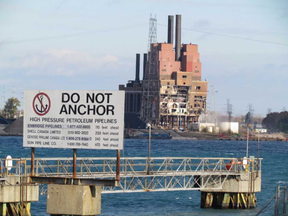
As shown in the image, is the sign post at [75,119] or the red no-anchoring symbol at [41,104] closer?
the sign post at [75,119]

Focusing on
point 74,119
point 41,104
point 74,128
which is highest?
point 41,104

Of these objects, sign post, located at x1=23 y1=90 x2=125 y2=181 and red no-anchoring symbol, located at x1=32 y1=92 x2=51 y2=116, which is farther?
red no-anchoring symbol, located at x1=32 y1=92 x2=51 y2=116

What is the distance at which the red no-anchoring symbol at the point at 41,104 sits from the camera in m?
24.3

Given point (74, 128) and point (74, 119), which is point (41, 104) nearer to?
point (74, 119)

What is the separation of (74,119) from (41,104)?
158 centimetres

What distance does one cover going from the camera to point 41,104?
24.4 meters

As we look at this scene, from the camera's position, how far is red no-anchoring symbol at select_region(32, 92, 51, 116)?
24328mm

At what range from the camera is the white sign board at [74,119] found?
23.3 metres

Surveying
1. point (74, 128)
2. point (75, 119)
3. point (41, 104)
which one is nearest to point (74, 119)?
point (75, 119)

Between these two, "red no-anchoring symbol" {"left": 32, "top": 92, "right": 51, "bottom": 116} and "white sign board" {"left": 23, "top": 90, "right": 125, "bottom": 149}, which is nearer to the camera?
"white sign board" {"left": 23, "top": 90, "right": 125, "bottom": 149}

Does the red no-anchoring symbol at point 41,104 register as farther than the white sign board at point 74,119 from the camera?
Yes

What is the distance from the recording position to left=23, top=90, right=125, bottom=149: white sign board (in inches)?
918

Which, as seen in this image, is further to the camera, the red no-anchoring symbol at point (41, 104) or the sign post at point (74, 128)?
the red no-anchoring symbol at point (41, 104)

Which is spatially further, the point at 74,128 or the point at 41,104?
the point at 41,104
